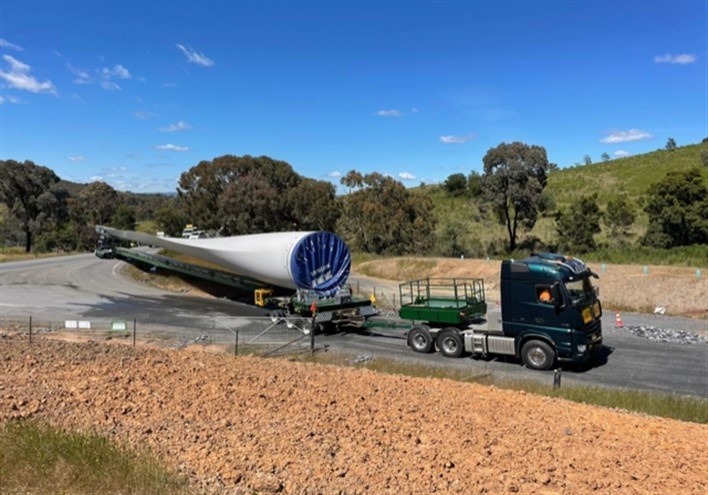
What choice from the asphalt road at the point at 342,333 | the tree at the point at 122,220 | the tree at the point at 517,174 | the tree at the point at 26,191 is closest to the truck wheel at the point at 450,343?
the asphalt road at the point at 342,333

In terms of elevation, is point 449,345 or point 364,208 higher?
point 364,208

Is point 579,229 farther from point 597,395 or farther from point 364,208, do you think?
point 597,395

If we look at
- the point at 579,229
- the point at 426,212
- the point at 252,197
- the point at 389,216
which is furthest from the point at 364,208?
the point at 579,229

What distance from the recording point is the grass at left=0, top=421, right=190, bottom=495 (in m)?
5.85

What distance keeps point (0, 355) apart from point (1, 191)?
6822 centimetres

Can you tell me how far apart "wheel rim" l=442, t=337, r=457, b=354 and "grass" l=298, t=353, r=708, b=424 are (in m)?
1.93

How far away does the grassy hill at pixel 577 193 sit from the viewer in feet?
166

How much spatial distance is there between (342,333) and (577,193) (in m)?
66.3

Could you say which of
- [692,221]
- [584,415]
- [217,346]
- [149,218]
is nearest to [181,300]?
[217,346]

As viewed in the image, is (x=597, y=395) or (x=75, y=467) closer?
(x=75, y=467)

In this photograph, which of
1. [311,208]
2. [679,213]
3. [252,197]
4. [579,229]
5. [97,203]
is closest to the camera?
[679,213]

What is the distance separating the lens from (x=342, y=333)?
22.6m

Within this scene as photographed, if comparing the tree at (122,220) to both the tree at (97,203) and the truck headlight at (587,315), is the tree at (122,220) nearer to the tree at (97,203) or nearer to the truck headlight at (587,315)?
the tree at (97,203)

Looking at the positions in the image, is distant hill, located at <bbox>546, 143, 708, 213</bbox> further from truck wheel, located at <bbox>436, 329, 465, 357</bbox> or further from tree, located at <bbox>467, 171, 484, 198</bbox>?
truck wheel, located at <bbox>436, 329, 465, 357</bbox>
